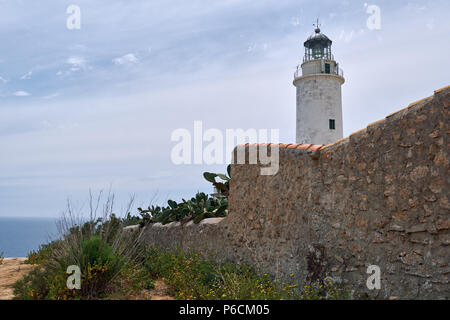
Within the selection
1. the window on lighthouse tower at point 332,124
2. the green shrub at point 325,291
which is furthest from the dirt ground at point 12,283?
the window on lighthouse tower at point 332,124

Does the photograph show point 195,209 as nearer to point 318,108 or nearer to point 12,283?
point 12,283

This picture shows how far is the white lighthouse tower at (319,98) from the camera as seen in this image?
24875 mm

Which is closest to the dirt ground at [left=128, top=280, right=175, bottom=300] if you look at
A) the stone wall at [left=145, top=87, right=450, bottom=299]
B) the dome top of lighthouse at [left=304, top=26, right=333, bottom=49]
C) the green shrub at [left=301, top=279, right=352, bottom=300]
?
the stone wall at [left=145, top=87, right=450, bottom=299]

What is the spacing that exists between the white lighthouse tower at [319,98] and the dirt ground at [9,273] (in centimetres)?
1851

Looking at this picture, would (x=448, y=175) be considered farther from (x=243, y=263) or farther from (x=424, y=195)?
(x=243, y=263)

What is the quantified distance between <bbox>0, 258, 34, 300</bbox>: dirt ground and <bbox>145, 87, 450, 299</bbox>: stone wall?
440cm

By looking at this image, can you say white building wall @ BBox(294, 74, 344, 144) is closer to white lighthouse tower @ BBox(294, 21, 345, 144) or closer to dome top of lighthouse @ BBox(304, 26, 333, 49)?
white lighthouse tower @ BBox(294, 21, 345, 144)

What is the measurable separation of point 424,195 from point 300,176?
234cm

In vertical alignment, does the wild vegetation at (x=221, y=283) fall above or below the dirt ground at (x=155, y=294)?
Answer: above

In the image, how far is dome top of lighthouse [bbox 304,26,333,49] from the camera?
2658 cm

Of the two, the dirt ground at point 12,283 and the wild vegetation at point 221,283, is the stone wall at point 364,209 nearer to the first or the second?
the wild vegetation at point 221,283
